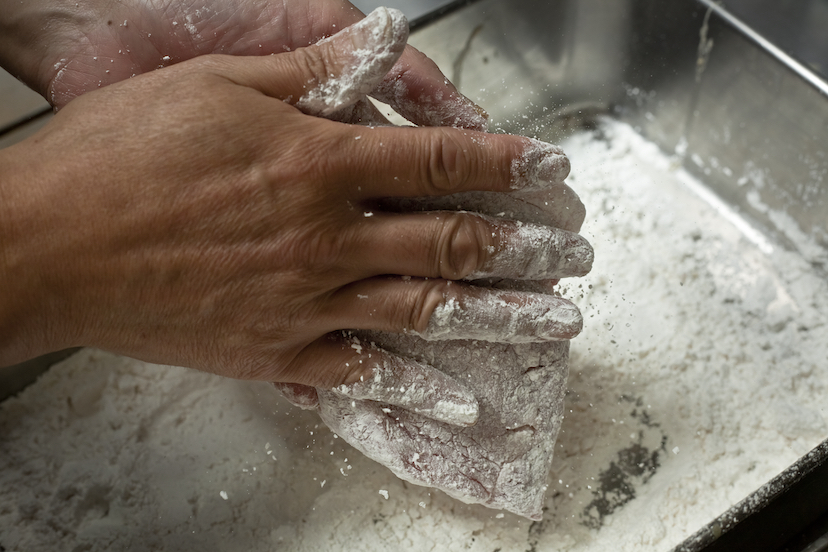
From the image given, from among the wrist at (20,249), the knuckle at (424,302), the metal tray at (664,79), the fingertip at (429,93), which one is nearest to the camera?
the wrist at (20,249)

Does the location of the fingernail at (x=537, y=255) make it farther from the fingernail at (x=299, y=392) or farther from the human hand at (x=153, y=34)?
the fingernail at (x=299, y=392)

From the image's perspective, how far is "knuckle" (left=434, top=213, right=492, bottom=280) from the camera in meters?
0.88

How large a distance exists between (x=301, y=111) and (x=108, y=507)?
2.84 ft

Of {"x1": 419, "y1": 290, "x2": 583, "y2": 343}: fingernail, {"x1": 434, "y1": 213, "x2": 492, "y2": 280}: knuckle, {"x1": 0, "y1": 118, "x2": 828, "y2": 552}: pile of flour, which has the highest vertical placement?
{"x1": 434, "y1": 213, "x2": 492, "y2": 280}: knuckle

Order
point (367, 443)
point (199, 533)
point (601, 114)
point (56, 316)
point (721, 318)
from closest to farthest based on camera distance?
point (56, 316) < point (367, 443) < point (199, 533) < point (721, 318) < point (601, 114)

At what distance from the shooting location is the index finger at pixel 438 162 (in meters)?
0.85

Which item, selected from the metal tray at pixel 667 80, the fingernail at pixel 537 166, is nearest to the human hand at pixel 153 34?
the fingernail at pixel 537 166

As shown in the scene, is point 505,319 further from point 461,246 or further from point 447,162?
point 447,162

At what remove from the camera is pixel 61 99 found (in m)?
1.11

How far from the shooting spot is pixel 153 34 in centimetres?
108

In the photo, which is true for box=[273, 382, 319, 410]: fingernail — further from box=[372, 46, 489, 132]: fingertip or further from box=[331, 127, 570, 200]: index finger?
box=[372, 46, 489, 132]: fingertip

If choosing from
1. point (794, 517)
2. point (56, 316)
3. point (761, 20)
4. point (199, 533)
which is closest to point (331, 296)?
point (56, 316)

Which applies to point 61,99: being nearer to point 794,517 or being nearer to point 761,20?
point 794,517

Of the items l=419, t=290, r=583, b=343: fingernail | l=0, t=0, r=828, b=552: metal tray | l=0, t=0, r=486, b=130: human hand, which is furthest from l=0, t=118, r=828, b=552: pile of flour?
l=0, t=0, r=486, b=130: human hand
